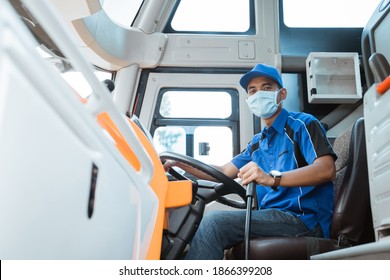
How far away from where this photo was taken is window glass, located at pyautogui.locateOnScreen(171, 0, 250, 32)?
3.06m

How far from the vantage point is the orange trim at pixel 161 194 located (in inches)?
38.5

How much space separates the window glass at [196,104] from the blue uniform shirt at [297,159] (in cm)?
89

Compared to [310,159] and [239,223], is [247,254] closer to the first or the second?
[239,223]

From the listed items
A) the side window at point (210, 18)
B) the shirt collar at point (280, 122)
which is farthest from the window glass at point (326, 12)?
the shirt collar at point (280, 122)

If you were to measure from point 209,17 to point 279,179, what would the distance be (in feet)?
6.50

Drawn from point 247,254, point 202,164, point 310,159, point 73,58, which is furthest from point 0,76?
point 310,159

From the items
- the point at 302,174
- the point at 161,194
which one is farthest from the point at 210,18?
the point at 161,194

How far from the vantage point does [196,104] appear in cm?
283

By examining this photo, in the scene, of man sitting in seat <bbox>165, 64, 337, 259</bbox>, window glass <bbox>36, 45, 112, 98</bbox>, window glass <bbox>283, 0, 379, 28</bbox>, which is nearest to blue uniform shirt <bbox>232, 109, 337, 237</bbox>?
man sitting in seat <bbox>165, 64, 337, 259</bbox>

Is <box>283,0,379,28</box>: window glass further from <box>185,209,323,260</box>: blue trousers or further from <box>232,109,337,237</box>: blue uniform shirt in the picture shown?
<box>185,209,323,260</box>: blue trousers

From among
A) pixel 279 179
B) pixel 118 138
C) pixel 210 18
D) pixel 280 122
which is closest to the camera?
pixel 118 138

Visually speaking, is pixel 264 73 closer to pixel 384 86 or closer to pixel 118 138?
pixel 384 86

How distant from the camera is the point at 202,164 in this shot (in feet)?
4.27

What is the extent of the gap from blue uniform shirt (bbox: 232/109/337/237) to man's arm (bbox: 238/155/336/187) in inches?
2.2
